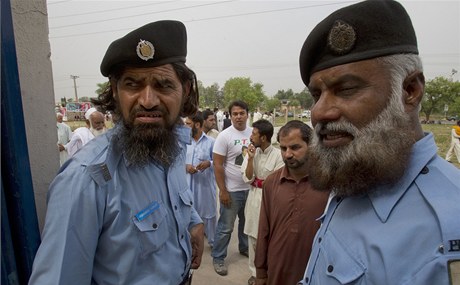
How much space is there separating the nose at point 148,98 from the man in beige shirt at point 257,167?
2.17m

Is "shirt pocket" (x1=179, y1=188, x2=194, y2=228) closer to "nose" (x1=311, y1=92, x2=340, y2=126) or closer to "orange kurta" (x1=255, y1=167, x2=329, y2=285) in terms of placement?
"orange kurta" (x1=255, y1=167, x2=329, y2=285)

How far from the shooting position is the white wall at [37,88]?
123 cm

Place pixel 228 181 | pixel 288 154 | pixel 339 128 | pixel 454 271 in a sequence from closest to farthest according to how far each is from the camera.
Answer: pixel 454 271 < pixel 339 128 < pixel 288 154 < pixel 228 181

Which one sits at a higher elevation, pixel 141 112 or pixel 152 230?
pixel 141 112

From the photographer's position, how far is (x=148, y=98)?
145 cm

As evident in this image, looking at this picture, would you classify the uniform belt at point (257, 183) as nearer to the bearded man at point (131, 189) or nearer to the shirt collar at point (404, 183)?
the bearded man at point (131, 189)

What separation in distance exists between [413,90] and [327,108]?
1.09 feet

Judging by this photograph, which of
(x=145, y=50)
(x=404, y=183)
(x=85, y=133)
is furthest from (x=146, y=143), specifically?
(x=85, y=133)

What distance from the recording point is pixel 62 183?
1.12 meters

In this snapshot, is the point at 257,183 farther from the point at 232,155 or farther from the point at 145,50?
the point at 145,50

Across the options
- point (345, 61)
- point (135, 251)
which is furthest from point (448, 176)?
point (135, 251)

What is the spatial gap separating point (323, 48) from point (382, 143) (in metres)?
0.44

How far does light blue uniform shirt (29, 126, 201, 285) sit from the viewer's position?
107 cm

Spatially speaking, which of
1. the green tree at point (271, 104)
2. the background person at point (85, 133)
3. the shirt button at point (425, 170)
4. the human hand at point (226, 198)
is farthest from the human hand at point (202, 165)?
the green tree at point (271, 104)
